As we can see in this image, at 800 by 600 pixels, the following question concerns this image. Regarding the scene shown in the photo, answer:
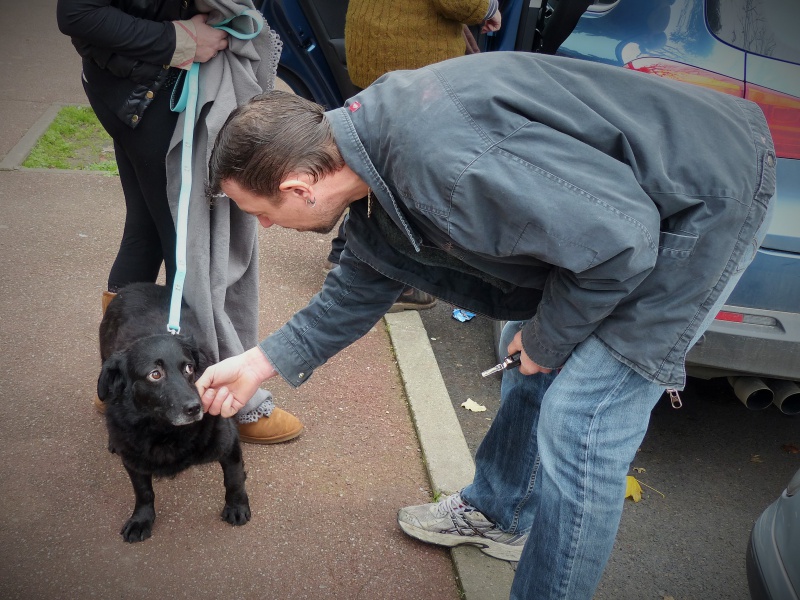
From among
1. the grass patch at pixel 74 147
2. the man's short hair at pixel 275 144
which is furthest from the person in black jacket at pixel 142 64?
the grass patch at pixel 74 147

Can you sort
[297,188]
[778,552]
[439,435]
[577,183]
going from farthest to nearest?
[439,435]
[778,552]
[297,188]
[577,183]

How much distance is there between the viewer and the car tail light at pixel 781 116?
3.47 meters

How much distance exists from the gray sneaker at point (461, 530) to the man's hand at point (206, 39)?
6.91 feet

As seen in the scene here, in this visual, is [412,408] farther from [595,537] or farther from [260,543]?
[595,537]

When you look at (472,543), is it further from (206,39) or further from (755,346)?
(206,39)

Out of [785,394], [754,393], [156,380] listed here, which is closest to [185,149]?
[156,380]

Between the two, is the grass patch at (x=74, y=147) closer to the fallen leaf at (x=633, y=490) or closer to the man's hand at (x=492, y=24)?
the man's hand at (x=492, y=24)

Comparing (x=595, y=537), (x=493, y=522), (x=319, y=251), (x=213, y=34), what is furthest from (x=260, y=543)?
(x=319, y=251)

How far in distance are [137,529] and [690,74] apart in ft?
11.4

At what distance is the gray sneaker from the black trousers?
1.64 metres

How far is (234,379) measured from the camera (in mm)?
2650

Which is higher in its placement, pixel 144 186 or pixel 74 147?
pixel 144 186

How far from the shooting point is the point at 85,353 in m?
4.23

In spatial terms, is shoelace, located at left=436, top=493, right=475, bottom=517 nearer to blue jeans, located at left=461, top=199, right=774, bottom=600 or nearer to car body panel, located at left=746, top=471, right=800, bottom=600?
blue jeans, located at left=461, top=199, right=774, bottom=600
